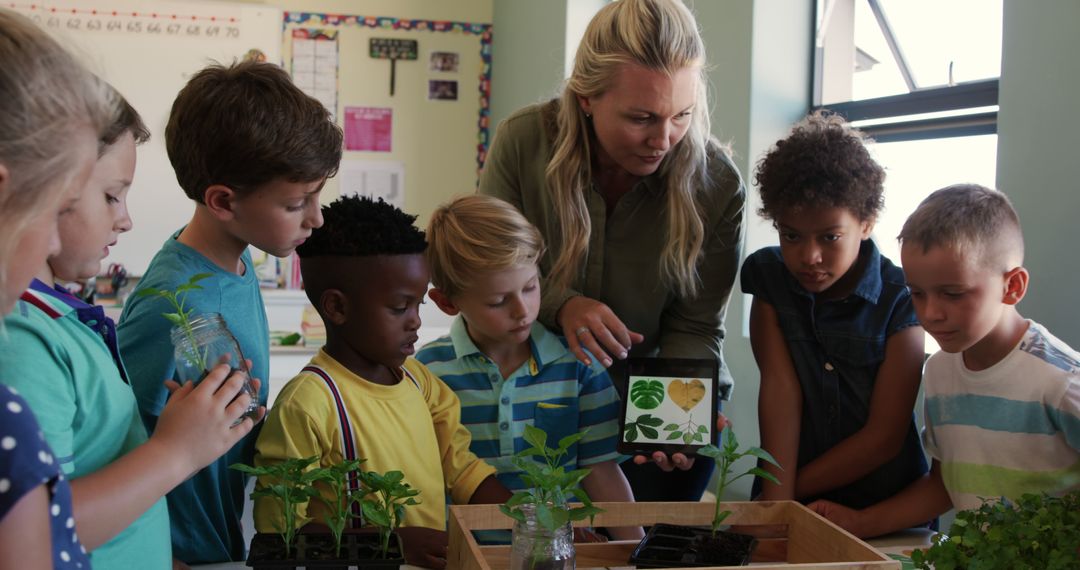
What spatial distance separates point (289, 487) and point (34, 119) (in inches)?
22.7

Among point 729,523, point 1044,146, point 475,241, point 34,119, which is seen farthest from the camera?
point 1044,146

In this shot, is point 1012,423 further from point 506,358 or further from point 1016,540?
point 506,358

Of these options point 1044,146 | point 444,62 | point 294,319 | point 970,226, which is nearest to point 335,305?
point 970,226

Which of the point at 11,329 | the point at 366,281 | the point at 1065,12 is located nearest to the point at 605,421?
the point at 366,281

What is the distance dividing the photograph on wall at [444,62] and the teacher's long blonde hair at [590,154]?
11.6ft

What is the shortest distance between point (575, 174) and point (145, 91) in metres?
3.74

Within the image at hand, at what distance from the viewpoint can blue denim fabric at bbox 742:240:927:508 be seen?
175cm

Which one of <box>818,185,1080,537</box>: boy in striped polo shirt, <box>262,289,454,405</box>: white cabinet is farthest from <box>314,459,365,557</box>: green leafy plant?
<box>262,289,454,405</box>: white cabinet

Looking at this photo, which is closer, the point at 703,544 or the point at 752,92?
the point at 703,544

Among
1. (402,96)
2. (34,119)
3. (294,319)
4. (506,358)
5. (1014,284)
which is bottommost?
(294,319)

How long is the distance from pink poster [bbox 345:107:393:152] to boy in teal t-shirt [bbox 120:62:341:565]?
147 inches

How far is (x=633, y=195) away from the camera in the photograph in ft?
6.18

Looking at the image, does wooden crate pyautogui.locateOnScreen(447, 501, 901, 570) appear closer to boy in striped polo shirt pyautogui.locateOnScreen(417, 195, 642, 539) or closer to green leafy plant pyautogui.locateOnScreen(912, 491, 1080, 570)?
green leafy plant pyautogui.locateOnScreen(912, 491, 1080, 570)

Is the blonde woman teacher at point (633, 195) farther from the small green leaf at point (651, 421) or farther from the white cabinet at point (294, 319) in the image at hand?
the white cabinet at point (294, 319)
